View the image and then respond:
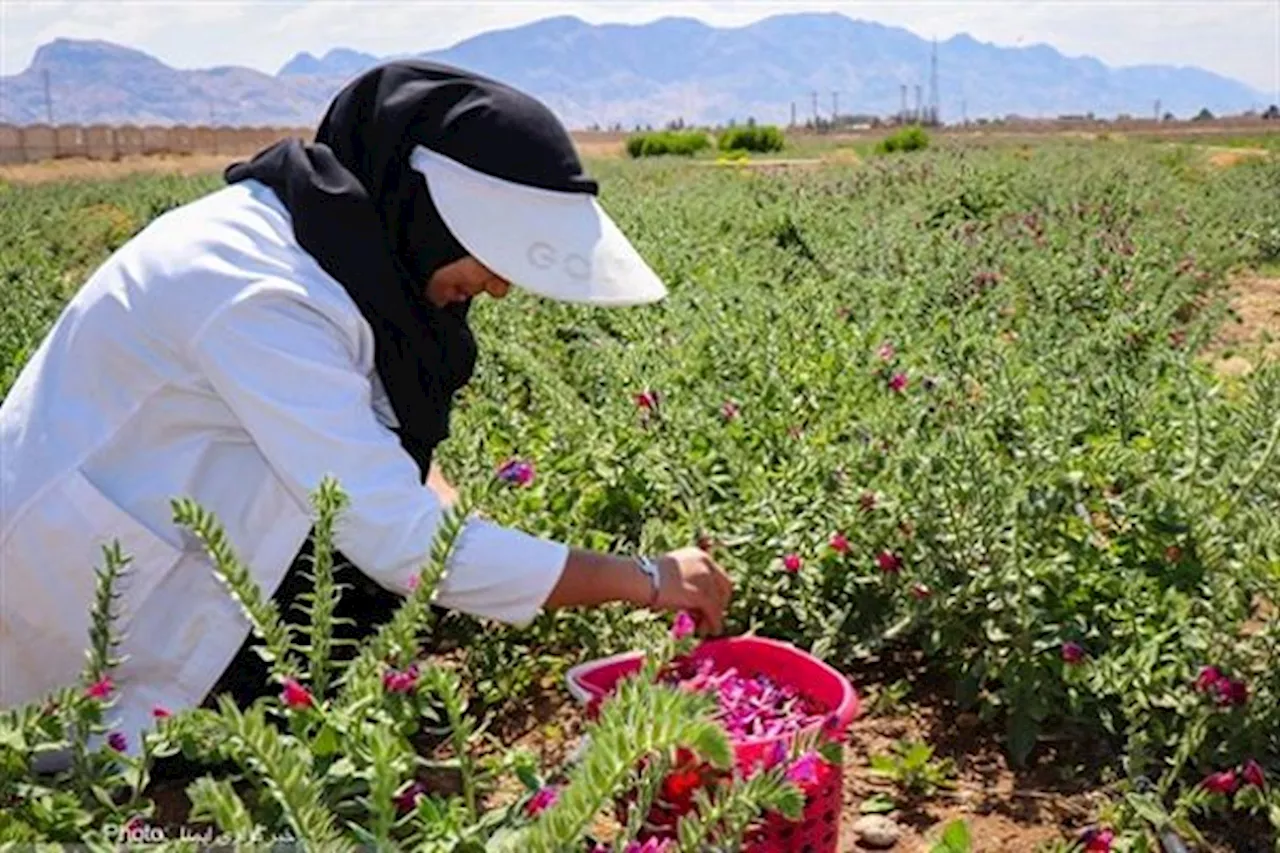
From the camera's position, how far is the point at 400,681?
1689 mm

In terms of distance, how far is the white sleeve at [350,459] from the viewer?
198 centimetres

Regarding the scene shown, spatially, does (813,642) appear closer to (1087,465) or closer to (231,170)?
(1087,465)

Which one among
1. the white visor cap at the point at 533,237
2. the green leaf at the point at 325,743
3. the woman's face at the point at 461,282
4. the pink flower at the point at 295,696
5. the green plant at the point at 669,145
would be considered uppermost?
the white visor cap at the point at 533,237

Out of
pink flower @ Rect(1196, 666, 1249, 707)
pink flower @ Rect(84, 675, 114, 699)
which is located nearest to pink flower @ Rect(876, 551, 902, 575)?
pink flower @ Rect(1196, 666, 1249, 707)

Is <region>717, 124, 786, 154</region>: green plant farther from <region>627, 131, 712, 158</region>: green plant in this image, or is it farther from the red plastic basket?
the red plastic basket

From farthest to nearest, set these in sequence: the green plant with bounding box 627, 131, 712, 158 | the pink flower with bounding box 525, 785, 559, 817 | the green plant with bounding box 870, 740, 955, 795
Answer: the green plant with bounding box 627, 131, 712, 158 → the green plant with bounding box 870, 740, 955, 795 → the pink flower with bounding box 525, 785, 559, 817

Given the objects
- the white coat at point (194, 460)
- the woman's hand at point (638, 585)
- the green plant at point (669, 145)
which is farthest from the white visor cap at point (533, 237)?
the green plant at point (669, 145)

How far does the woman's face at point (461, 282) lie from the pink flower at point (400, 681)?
2.40ft

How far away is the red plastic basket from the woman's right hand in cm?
6

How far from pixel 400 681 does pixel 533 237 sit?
0.75 m

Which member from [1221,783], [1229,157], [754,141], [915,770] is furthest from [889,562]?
[754,141]

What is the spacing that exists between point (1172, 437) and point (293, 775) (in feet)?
7.33

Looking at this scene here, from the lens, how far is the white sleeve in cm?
A: 198

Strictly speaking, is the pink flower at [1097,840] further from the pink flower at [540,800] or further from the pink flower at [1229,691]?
the pink flower at [540,800]
